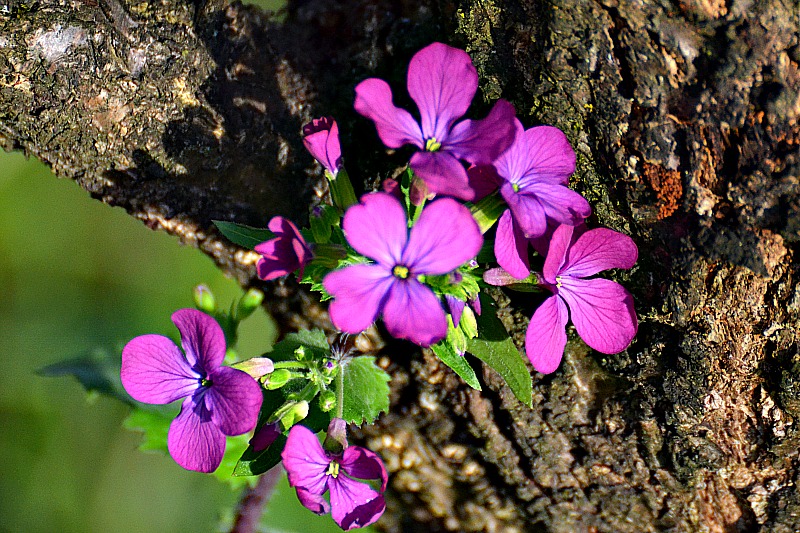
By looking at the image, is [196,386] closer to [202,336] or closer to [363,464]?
[202,336]

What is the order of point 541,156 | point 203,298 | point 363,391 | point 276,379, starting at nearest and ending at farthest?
1. point 541,156
2. point 276,379
3. point 363,391
4. point 203,298

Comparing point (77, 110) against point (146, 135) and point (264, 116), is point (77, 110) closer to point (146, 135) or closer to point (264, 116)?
point (146, 135)

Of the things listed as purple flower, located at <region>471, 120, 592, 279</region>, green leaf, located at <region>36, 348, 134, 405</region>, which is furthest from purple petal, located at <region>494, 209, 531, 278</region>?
green leaf, located at <region>36, 348, 134, 405</region>

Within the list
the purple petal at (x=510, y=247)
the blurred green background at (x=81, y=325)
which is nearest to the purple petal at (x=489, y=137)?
the purple petal at (x=510, y=247)

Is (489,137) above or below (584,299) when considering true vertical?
above

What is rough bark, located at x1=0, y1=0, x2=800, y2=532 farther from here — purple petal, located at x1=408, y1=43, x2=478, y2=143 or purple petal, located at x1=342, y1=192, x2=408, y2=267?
purple petal, located at x1=342, y1=192, x2=408, y2=267

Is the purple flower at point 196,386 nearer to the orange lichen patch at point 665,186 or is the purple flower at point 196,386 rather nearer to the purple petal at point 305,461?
the purple petal at point 305,461

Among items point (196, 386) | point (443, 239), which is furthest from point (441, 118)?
point (196, 386)
